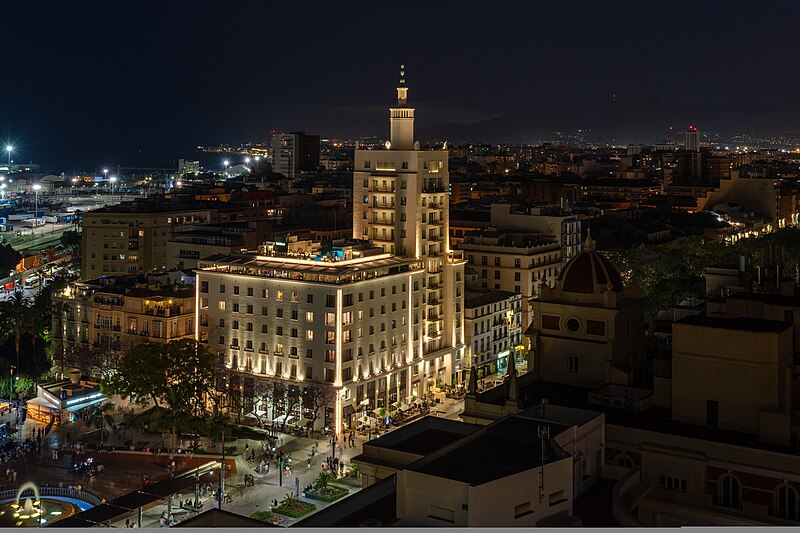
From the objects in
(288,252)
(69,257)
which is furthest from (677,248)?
(69,257)

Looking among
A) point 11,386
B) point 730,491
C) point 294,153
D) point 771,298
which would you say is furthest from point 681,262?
point 294,153

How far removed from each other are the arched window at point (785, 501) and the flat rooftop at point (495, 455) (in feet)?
16.0

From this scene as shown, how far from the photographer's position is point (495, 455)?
17.2 m

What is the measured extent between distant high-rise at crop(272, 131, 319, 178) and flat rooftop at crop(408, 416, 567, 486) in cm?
13375

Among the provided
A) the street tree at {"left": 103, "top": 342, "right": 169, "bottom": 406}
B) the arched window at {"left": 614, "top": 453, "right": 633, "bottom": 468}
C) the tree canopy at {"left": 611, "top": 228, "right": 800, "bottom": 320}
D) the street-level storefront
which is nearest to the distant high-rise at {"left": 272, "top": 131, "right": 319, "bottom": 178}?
the tree canopy at {"left": 611, "top": 228, "right": 800, "bottom": 320}

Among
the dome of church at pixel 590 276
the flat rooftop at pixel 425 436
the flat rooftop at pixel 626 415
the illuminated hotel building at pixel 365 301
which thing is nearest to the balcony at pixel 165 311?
the illuminated hotel building at pixel 365 301

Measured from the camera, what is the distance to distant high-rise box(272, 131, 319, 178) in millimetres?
152250

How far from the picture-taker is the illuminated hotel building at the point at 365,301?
1409 inches

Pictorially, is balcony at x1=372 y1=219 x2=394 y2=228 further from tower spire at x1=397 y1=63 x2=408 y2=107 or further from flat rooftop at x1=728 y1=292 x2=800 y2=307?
flat rooftop at x1=728 y1=292 x2=800 y2=307

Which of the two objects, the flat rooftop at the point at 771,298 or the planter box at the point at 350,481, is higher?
the flat rooftop at the point at 771,298

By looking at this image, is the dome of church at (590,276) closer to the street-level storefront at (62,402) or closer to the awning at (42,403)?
the street-level storefront at (62,402)

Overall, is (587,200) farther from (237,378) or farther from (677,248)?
(237,378)

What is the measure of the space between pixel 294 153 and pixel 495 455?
453ft

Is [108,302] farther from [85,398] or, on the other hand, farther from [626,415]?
[626,415]
